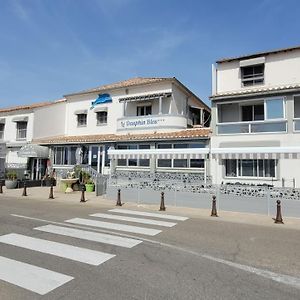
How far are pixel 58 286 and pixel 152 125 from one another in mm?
20473

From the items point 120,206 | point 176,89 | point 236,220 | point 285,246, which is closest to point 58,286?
point 285,246

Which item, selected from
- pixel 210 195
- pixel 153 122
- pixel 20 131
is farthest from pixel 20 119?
pixel 210 195

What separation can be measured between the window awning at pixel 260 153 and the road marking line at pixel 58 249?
482 inches

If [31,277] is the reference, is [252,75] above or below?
above

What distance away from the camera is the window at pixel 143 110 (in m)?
26.8

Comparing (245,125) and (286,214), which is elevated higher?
(245,125)

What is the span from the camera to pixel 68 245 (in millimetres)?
7633

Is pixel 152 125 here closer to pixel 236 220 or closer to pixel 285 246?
pixel 236 220

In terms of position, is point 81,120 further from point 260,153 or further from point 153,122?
point 260,153

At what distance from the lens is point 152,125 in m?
25.0

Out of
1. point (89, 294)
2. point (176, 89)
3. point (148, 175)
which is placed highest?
point (176, 89)

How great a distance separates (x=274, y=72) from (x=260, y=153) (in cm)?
702

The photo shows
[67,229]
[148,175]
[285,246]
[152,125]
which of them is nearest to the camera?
[285,246]

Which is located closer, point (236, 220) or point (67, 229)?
point (67, 229)
